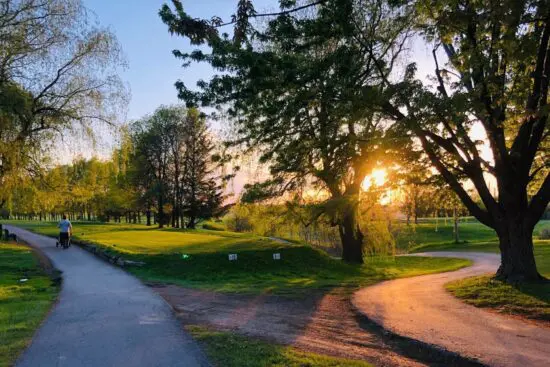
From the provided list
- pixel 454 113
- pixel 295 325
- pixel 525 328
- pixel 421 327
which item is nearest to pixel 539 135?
pixel 454 113

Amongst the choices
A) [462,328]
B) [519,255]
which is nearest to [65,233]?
[519,255]

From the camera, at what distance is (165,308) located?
1022 centimetres

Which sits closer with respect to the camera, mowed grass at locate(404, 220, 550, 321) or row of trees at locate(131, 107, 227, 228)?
mowed grass at locate(404, 220, 550, 321)

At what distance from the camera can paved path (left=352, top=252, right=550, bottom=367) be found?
7562 millimetres

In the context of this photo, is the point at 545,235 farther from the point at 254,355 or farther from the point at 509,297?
the point at 254,355

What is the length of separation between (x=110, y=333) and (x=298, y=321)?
390 centimetres

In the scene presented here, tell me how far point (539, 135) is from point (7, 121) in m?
19.2

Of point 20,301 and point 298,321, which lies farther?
point 20,301

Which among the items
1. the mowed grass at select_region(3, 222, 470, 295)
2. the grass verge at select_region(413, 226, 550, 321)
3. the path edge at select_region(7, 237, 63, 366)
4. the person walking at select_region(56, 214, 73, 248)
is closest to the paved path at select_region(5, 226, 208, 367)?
the path edge at select_region(7, 237, 63, 366)

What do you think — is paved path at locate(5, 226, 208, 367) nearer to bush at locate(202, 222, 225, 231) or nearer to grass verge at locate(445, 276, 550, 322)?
grass verge at locate(445, 276, 550, 322)

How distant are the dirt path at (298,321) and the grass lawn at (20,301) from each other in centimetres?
272

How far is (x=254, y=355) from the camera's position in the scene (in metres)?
6.74

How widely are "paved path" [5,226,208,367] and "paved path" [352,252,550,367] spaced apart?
4309 millimetres

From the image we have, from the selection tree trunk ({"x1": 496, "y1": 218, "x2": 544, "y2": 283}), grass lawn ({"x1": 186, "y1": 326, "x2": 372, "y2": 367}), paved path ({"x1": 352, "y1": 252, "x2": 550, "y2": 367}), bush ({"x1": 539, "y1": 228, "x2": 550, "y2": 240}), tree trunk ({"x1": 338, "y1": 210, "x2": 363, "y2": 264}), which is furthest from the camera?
bush ({"x1": 539, "y1": 228, "x2": 550, "y2": 240})
